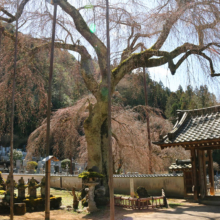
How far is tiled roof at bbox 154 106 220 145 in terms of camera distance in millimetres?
10219

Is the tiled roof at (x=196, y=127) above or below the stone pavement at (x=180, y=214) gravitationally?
above

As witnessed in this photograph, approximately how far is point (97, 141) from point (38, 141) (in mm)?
5127

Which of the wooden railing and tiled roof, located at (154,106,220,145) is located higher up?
tiled roof, located at (154,106,220,145)


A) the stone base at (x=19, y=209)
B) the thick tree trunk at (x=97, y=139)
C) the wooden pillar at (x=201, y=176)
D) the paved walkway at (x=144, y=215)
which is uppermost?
the thick tree trunk at (x=97, y=139)

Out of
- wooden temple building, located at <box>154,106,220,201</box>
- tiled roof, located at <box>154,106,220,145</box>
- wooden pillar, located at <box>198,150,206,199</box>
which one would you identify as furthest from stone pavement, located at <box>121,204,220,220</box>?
tiled roof, located at <box>154,106,220,145</box>

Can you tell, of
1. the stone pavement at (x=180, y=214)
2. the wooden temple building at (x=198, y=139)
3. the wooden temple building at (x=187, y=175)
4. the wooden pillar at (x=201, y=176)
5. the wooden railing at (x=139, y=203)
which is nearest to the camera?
the stone pavement at (x=180, y=214)

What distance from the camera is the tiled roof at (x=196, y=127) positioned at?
33.5 ft

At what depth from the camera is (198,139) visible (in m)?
10.0

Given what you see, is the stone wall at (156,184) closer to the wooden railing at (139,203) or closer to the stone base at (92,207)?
the wooden railing at (139,203)

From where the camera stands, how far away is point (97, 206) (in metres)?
10.2

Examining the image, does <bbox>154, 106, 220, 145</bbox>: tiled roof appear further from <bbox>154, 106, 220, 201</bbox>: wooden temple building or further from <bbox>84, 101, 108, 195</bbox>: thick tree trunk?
<bbox>84, 101, 108, 195</bbox>: thick tree trunk

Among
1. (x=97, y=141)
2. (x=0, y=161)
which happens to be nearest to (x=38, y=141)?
(x=97, y=141)

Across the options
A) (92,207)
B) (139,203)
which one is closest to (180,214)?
(139,203)

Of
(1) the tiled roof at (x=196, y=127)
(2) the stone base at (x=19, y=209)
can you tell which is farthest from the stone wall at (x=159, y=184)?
(2) the stone base at (x=19, y=209)
